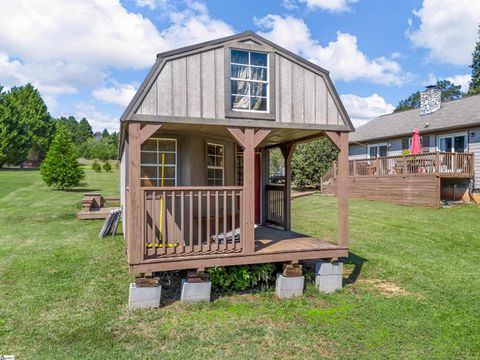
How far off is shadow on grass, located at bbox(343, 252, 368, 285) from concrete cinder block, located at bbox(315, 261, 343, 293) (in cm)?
44

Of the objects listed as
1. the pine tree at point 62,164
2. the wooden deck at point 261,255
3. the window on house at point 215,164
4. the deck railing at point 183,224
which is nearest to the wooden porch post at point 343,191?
the wooden deck at point 261,255

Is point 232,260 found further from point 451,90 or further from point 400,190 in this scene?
point 451,90

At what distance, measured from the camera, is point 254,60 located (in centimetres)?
616

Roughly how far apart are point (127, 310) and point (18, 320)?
1.36 meters

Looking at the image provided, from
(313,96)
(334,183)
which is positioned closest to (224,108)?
(313,96)

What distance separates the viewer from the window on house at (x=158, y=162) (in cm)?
693

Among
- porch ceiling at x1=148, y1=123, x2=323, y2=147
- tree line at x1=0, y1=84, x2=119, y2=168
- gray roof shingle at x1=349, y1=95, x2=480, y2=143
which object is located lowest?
porch ceiling at x1=148, y1=123, x2=323, y2=147

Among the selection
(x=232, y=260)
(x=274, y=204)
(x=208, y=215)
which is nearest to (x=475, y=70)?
(x=274, y=204)

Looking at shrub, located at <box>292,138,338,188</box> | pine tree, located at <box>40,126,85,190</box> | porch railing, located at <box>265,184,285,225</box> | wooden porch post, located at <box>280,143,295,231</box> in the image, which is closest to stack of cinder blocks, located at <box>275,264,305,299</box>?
wooden porch post, located at <box>280,143,295,231</box>

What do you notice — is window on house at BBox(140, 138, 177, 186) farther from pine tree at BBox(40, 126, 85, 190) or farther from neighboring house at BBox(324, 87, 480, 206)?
pine tree at BBox(40, 126, 85, 190)

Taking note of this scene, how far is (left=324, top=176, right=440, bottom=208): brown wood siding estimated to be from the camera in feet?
50.3

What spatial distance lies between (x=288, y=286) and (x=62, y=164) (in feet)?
59.6

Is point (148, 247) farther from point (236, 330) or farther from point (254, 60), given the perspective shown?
point (254, 60)

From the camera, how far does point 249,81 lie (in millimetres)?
6078
